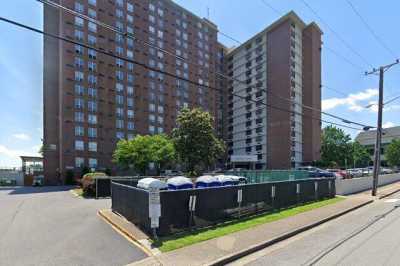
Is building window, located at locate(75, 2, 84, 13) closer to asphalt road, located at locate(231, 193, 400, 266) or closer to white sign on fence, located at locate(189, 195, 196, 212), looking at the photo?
white sign on fence, located at locate(189, 195, 196, 212)

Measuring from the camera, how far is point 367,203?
18562mm

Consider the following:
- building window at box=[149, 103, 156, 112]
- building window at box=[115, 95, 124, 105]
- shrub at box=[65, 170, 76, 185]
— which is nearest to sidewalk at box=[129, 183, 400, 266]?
shrub at box=[65, 170, 76, 185]

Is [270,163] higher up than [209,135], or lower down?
Answer: lower down

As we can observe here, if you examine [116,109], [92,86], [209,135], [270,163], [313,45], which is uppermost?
[313,45]

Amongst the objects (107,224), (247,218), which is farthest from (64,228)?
(247,218)

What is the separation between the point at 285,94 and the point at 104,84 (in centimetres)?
4293

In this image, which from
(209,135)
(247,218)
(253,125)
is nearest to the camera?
(247,218)

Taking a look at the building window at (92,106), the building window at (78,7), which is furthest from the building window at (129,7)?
Result: the building window at (92,106)

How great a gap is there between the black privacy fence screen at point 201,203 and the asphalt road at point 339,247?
2.60m

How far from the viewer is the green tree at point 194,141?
40219 mm

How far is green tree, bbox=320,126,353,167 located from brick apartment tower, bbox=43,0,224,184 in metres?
36.7

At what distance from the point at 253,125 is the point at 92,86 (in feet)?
152

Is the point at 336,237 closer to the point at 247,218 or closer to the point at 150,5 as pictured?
the point at 247,218

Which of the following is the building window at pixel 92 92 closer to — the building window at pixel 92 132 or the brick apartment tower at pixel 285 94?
the building window at pixel 92 132
